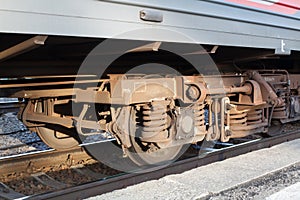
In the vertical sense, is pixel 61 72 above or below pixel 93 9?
below

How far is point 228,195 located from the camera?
3021 mm

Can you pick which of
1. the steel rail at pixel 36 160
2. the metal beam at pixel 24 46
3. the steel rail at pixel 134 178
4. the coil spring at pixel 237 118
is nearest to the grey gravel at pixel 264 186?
the steel rail at pixel 134 178

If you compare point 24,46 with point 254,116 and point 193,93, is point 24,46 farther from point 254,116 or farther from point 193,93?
point 254,116

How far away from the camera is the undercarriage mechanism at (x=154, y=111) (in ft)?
12.6

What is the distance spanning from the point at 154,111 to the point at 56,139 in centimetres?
163

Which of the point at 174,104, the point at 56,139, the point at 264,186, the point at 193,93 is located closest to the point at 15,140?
the point at 56,139

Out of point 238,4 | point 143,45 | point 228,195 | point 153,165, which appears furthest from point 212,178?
point 238,4

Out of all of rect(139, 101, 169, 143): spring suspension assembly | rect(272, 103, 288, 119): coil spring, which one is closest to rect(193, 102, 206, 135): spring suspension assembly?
rect(139, 101, 169, 143): spring suspension assembly

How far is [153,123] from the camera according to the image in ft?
12.6

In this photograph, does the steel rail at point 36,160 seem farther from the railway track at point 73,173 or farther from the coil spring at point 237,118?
the coil spring at point 237,118

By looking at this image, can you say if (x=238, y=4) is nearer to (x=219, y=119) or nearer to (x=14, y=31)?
(x=219, y=119)

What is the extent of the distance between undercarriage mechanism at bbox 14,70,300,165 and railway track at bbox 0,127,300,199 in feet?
0.65

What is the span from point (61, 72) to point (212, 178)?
1914mm

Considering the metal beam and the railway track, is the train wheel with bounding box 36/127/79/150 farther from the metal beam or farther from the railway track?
the metal beam
